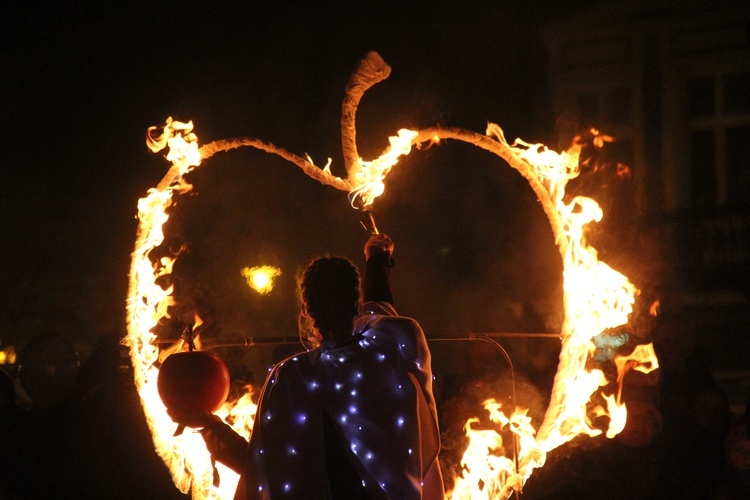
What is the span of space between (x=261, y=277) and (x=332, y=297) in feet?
13.6

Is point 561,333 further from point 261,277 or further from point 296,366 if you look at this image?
point 261,277

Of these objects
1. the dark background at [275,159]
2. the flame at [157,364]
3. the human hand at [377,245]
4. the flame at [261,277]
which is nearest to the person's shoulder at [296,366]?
the human hand at [377,245]

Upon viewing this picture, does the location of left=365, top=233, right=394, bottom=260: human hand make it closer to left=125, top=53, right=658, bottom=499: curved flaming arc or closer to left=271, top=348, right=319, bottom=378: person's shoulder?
left=125, top=53, right=658, bottom=499: curved flaming arc

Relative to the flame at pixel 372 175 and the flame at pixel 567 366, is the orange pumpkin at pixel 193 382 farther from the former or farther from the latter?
the flame at pixel 567 366

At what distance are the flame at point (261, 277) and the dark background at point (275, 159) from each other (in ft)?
0.22

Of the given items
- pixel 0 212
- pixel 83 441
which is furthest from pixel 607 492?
pixel 0 212

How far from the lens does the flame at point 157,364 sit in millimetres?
4680

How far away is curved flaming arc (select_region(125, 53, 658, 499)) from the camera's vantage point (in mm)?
4594

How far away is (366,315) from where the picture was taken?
369 centimetres

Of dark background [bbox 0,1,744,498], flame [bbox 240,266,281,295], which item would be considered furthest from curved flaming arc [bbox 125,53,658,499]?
flame [bbox 240,266,281,295]

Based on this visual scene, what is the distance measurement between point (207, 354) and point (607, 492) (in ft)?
10.2

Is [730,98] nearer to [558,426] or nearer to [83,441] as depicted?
[558,426]

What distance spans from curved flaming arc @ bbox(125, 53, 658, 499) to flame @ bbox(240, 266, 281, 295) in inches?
89.4

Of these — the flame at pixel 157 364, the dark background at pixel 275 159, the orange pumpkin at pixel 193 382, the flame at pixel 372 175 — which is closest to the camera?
the orange pumpkin at pixel 193 382
